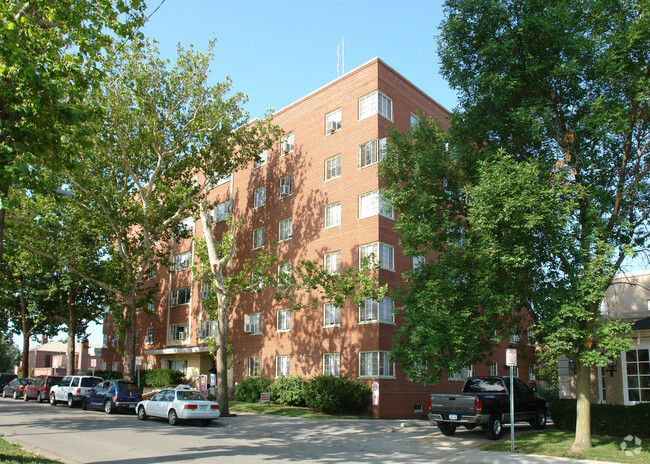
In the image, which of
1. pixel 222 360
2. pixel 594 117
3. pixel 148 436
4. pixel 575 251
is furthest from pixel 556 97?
pixel 222 360

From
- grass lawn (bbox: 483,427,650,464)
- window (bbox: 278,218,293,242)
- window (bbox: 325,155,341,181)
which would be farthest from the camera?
window (bbox: 278,218,293,242)

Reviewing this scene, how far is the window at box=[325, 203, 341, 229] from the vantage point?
1201 inches

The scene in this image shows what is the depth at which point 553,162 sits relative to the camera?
649 inches

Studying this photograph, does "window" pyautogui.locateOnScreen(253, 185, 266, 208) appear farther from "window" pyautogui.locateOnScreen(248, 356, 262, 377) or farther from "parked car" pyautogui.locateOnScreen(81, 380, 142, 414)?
"parked car" pyautogui.locateOnScreen(81, 380, 142, 414)

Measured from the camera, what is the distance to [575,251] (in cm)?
1468

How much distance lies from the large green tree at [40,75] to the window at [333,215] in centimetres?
1847

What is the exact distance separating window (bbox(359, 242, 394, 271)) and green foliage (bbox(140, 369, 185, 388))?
18.8 m

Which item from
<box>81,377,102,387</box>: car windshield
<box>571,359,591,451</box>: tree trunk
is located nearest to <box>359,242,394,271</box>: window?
<box>571,359,591,451</box>: tree trunk

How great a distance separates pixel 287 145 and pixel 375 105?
743 centimetres

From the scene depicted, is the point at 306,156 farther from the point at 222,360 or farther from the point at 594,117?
the point at 594,117

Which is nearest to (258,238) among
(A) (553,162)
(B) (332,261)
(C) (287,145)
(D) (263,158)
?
(D) (263,158)

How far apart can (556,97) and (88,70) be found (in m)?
13.0

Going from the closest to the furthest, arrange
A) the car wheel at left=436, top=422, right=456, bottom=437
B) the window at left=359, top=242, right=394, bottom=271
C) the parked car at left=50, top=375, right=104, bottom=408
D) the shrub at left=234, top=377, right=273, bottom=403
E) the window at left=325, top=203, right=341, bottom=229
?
1. the car wheel at left=436, top=422, right=456, bottom=437
2. the window at left=359, top=242, right=394, bottom=271
3. the parked car at left=50, top=375, right=104, bottom=408
4. the window at left=325, top=203, right=341, bottom=229
5. the shrub at left=234, top=377, right=273, bottom=403

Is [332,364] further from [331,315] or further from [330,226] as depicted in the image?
[330,226]
